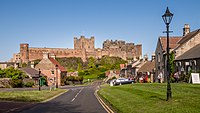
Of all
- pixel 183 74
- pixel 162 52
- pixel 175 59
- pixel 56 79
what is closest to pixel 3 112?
pixel 183 74

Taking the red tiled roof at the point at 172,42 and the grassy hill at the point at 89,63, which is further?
the grassy hill at the point at 89,63

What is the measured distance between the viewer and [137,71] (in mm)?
84625

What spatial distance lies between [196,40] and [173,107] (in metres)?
34.2

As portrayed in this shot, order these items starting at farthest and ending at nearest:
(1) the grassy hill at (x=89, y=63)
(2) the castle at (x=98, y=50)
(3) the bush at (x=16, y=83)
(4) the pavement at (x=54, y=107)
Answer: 1. (2) the castle at (x=98, y=50)
2. (1) the grassy hill at (x=89, y=63)
3. (3) the bush at (x=16, y=83)
4. (4) the pavement at (x=54, y=107)

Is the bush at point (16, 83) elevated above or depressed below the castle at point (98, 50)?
below

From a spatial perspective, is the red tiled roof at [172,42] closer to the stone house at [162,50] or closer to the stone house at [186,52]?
the stone house at [162,50]

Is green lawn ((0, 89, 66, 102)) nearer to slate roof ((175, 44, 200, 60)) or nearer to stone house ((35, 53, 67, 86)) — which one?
slate roof ((175, 44, 200, 60))

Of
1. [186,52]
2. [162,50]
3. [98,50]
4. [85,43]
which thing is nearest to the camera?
[186,52]

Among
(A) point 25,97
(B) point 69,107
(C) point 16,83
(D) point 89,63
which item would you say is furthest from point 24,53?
(B) point 69,107

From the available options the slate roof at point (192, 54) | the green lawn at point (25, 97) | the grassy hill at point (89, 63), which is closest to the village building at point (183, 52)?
the slate roof at point (192, 54)

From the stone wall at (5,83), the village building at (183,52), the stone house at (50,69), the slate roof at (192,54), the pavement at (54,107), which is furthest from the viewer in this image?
the stone house at (50,69)

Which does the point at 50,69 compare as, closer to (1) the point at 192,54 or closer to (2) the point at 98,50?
(1) the point at 192,54

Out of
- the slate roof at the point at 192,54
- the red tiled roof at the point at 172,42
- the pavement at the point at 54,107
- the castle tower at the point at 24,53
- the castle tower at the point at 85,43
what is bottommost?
the pavement at the point at 54,107

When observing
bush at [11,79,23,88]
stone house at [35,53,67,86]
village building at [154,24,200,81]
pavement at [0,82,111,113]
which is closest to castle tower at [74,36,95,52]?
stone house at [35,53,67,86]
